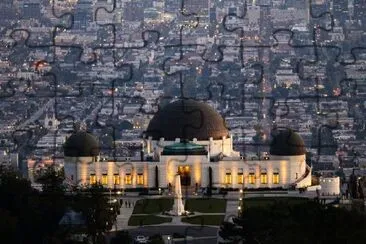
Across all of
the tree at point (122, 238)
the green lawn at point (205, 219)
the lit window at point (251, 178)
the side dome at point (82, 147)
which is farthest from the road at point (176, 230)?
the side dome at point (82, 147)

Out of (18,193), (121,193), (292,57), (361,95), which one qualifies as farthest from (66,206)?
(292,57)

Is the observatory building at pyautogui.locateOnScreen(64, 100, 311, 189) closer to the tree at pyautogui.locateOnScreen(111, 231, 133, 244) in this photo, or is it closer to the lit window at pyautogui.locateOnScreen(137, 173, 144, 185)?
the lit window at pyautogui.locateOnScreen(137, 173, 144, 185)

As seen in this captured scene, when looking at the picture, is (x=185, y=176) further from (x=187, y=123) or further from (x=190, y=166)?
(x=187, y=123)

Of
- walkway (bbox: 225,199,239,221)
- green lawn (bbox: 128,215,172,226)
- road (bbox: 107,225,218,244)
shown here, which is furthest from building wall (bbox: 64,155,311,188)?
road (bbox: 107,225,218,244)

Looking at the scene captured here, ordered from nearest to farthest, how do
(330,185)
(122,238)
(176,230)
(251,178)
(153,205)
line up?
(122,238), (176,230), (153,205), (330,185), (251,178)

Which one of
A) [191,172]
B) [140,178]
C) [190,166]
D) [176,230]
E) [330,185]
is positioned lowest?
[176,230]

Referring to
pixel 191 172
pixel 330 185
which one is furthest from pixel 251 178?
pixel 330 185

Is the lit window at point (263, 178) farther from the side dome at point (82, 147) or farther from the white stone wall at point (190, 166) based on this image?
the side dome at point (82, 147)
